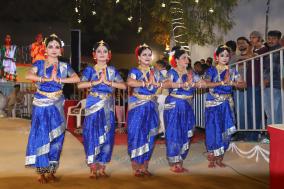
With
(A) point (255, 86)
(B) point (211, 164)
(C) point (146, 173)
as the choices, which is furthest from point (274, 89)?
(C) point (146, 173)

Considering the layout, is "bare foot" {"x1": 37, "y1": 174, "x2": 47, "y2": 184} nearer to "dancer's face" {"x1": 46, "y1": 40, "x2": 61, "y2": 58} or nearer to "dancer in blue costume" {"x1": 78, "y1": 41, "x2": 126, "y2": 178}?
"dancer in blue costume" {"x1": 78, "y1": 41, "x2": 126, "y2": 178}

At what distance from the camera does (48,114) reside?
4891 millimetres

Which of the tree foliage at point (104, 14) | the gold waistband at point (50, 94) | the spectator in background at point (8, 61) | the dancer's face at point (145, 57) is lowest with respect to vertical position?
the gold waistband at point (50, 94)

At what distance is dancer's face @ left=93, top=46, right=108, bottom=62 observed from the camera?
516cm

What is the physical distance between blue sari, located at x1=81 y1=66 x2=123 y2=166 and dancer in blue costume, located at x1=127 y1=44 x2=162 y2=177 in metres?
0.25

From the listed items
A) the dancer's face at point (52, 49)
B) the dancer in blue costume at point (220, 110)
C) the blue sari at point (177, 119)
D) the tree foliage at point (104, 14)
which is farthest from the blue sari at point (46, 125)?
the tree foliage at point (104, 14)

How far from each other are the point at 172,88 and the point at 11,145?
11.2 ft

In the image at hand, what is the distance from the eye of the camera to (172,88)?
18.1ft

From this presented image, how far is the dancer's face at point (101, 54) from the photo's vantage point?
16.9ft

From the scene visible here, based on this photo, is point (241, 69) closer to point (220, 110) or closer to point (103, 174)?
point (220, 110)

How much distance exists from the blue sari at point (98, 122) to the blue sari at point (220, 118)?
134 centimetres

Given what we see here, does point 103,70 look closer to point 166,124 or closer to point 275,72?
point 166,124

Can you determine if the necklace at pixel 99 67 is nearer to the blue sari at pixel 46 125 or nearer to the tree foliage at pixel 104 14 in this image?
the blue sari at pixel 46 125

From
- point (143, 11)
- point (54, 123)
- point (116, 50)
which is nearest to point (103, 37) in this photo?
point (116, 50)
